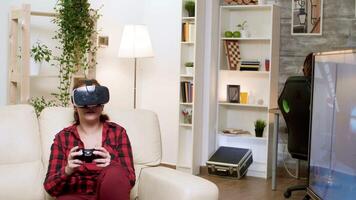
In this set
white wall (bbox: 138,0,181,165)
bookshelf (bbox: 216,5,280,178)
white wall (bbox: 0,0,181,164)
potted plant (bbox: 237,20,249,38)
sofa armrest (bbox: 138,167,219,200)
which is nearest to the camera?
sofa armrest (bbox: 138,167,219,200)

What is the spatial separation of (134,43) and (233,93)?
1.21m

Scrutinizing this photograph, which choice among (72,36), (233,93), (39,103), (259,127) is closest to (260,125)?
(259,127)

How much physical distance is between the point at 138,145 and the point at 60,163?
1.60ft

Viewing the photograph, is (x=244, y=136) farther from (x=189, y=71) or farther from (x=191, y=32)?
(x=191, y=32)

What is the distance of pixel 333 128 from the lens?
3223mm

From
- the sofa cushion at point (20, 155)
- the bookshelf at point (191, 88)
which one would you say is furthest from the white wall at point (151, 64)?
the sofa cushion at point (20, 155)

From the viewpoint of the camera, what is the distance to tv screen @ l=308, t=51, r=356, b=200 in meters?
2.81

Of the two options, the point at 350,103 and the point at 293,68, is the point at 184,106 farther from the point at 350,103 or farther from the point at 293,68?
the point at 350,103

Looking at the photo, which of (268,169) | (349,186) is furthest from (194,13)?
(349,186)

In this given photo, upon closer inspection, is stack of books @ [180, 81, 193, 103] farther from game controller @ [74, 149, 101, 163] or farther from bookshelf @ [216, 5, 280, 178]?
game controller @ [74, 149, 101, 163]

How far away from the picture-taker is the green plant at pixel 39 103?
4.78 metres

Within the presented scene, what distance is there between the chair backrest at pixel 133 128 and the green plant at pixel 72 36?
197 centimetres

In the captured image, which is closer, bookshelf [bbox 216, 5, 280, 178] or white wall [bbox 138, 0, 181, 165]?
bookshelf [bbox 216, 5, 280, 178]

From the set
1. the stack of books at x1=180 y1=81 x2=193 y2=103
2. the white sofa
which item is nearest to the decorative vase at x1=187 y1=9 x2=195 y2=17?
the stack of books at x1=180 y1=81 x2=193 y2=103
